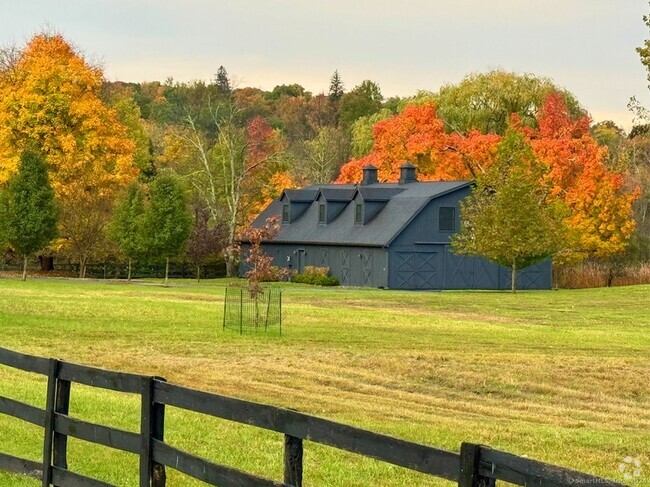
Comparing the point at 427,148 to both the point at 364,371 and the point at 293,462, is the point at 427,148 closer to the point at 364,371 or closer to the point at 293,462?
the point at 364,371

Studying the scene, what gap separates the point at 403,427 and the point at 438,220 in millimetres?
58723

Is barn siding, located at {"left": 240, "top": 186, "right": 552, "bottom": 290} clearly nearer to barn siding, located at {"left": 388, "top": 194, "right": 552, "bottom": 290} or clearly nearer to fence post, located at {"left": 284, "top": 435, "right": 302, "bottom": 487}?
barn siding, located at {"left": 388, "top": 194, "right": 552, "bottom": 290}

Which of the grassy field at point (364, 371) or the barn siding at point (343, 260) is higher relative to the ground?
the barn siding at point (343, 260)

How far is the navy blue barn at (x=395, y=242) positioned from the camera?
75.7 meters

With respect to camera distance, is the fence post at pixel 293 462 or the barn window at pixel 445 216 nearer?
the fence post at pixel 293 462

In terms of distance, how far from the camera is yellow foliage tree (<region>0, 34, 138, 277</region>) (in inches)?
2953

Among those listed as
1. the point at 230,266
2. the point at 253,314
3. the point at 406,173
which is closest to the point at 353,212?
the point at 406,173

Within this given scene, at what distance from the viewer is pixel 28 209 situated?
217ft

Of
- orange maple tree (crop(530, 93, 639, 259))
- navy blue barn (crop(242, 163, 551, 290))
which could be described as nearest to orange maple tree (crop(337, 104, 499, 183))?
orange maple tree (crop(530, 93, 639, 259))

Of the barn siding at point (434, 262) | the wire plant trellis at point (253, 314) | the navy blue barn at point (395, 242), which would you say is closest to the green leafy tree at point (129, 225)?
the navy blue barn at point (395, 242)

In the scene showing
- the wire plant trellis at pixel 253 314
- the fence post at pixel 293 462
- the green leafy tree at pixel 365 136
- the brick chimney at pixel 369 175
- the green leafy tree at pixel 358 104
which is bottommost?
the wire plant trellis at pixel 253 314

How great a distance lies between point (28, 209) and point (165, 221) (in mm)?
7570

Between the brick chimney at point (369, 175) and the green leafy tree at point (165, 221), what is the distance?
19.2 meters

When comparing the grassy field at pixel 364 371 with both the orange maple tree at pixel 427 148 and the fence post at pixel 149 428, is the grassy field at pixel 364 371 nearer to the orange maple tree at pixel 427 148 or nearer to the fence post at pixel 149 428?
the fence post at pixel 149 428
